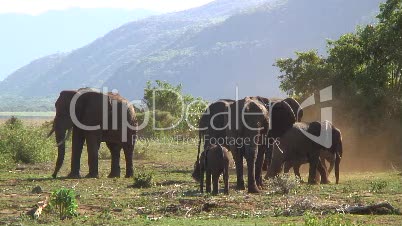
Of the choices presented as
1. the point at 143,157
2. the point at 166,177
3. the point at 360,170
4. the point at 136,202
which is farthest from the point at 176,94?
the point at 136,202

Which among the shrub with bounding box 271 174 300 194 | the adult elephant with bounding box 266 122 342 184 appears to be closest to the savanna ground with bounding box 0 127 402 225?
the shrub with bounding box 271 174 300 194

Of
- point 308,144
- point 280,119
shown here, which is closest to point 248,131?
point 280,119

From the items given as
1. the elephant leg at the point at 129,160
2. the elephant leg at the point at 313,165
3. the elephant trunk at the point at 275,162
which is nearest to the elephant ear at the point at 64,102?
the elephant leg at the point at 129,160

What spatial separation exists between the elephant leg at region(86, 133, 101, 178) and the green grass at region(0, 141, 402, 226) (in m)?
1.82

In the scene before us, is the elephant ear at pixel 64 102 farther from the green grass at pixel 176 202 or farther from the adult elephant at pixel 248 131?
the adult elephant at pixel 248 131

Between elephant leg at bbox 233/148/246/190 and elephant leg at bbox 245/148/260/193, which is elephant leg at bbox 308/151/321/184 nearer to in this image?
elephant leg at bbox 233/148/246/190

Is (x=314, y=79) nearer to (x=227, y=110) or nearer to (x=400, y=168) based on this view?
(x=400, y=168)

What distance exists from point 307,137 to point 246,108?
5.83 meters

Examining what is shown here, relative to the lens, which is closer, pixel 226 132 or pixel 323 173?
pixel 226 132

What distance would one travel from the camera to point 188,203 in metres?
17.8

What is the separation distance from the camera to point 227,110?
896 inches

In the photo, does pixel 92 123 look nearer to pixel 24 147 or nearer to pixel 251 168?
pixel 251 168

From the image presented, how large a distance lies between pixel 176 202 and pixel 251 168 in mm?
3422

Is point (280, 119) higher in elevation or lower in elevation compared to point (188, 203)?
higher
